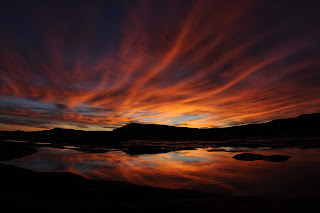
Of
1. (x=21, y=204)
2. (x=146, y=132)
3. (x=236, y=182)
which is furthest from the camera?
(x=146, y=132)

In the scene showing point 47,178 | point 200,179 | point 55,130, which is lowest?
point 200,179

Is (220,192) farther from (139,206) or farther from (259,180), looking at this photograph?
(139,206)

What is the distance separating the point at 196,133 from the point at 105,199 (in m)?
106

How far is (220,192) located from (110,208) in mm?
3714

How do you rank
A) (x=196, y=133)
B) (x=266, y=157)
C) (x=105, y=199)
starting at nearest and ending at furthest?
1. (x=105, y=199)
2. (x=266, y=157)
3. (x=196, y=133)

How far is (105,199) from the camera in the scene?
438 cm

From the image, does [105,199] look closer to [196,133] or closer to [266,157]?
[266,157]

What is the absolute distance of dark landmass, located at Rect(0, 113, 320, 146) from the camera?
56.6m

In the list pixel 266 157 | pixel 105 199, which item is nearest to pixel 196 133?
pixel 266 157

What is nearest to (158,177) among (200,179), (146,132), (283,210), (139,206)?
(200,179)

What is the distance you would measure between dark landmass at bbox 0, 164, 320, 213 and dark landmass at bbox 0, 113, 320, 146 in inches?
1608

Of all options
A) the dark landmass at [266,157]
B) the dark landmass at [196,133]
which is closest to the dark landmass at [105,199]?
the dark landmass at [266,157]

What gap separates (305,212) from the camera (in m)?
3.43

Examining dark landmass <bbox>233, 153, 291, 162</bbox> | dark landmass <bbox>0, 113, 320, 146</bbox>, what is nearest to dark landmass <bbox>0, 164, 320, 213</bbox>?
dark landmass <bbox>233, 153, 291, 162</bbox>
